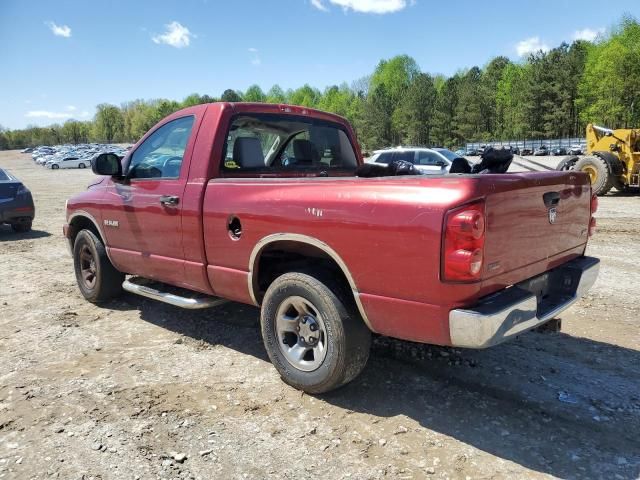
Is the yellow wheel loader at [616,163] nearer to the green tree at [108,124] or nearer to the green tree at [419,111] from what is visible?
the green tree at [419,111]

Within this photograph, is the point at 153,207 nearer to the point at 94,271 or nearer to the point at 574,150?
the point at 94,271

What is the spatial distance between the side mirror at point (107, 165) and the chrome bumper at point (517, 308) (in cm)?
364

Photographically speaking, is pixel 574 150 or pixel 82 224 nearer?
pixel 82 224

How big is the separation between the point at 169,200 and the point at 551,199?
2901 mm

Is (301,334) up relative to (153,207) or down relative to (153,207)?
down

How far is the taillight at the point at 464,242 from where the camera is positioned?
2619 mm

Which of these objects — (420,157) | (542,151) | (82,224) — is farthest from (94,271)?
(542,151)

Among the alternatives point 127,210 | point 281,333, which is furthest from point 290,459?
point 127,210

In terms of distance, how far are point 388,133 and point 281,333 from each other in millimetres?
97330

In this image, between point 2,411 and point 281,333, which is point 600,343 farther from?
point 2,411

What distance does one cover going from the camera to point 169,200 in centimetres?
425

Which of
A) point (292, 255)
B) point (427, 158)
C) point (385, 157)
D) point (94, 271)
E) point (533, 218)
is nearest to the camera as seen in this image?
point (533, 218)

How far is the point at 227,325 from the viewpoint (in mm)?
5004

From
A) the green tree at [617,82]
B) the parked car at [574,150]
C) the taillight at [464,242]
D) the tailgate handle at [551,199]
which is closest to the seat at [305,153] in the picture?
the tailgate handle at [551,199]
